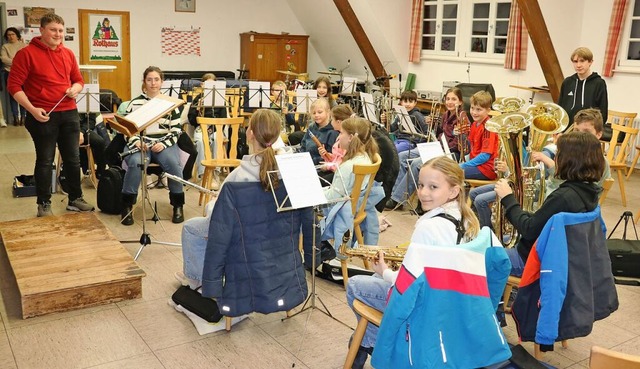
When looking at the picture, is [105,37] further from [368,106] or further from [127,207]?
[127,207]

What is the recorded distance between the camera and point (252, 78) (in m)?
12.4

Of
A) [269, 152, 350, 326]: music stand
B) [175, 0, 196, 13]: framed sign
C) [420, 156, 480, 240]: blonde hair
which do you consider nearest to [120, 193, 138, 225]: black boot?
[269, 152, 350, 326]: music stand

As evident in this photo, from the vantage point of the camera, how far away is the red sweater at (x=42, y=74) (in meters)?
4.63

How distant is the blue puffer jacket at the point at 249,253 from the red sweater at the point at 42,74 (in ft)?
8.10

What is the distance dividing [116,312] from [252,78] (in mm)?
9275

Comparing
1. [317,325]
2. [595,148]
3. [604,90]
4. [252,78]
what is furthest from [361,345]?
[252,78]

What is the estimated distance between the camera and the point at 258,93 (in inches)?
282

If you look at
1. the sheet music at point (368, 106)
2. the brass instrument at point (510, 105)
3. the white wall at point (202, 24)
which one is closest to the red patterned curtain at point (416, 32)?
the white wall at point (202, 24)

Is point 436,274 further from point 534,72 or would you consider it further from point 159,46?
point 159,46

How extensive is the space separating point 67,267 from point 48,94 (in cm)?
169

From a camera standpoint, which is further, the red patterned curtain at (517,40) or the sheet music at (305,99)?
the red patterned curtain at (517,40)

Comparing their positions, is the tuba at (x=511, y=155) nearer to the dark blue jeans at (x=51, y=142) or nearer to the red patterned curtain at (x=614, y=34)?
the dark blue jeans at (x=51, y=142)

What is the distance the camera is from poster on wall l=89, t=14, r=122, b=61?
449 inches

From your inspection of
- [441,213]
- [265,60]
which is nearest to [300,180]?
[441,213]
